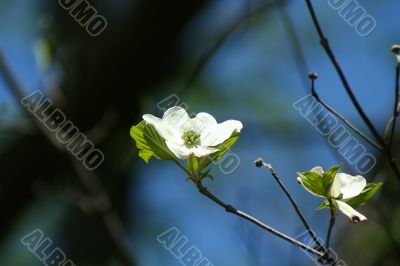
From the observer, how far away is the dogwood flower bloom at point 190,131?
881 millimetres

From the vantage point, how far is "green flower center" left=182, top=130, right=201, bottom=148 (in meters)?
0.90

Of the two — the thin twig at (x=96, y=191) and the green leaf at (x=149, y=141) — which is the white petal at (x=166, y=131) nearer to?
the green leaf at (x=149, y=141)

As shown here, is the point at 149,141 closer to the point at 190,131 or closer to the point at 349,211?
the point at 190,131

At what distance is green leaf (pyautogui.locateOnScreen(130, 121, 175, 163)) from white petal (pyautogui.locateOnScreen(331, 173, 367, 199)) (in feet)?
0.79

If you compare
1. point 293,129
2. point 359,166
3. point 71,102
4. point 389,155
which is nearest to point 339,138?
point 359,166

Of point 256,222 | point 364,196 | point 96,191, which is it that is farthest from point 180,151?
point 96,191

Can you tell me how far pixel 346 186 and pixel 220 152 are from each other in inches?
7.5

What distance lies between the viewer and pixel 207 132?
92cm

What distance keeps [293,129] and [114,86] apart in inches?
41.0

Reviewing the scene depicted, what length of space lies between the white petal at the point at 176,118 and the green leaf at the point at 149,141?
0.10ft

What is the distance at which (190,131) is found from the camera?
0.92 meters

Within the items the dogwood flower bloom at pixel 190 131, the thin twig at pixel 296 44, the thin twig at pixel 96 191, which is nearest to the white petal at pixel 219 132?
the dogwood flower bloom at pixel 190 131

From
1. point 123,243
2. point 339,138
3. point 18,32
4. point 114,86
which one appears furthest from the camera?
point 18,32

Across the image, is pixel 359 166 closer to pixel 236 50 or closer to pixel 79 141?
pixel 79 141
